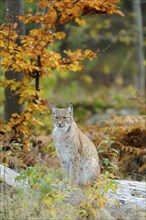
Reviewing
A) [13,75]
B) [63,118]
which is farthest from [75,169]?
[13,75]

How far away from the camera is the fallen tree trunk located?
7.16 m

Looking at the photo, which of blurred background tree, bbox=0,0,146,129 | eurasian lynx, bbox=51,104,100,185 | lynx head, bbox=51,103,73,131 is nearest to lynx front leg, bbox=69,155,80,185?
eurasian lynx, bbox=51,104,100,185

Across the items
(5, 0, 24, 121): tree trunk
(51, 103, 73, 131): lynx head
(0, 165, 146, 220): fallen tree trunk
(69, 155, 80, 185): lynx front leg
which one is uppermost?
(5, 0, 24, 121): tree trunk

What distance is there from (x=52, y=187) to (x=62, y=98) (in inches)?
432

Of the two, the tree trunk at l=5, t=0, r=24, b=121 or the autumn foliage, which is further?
the tree trunk at l=5, t=0, r=24, b=121

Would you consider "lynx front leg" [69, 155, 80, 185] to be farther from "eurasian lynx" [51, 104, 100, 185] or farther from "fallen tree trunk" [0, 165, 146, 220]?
"fallen tree trunk" [0, 165, 146, 220]

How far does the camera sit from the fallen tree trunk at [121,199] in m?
7.16

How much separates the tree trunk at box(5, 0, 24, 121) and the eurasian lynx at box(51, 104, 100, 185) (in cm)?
145

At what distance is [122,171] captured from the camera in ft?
32.5

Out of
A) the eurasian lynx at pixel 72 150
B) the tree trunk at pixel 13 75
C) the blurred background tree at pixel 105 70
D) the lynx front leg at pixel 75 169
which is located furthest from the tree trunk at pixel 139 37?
the lynx front leg at pixel 75 169

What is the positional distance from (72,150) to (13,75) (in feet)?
6.36

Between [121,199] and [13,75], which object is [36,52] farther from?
[121,199]

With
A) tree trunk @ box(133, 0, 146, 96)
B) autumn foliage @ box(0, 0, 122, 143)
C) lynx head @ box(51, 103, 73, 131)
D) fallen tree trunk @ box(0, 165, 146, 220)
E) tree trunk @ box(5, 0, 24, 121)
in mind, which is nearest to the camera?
fallen tree trunk @ box(0, 165, 146, 220)

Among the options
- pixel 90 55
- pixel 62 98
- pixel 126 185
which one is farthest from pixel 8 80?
pixel 62 98
